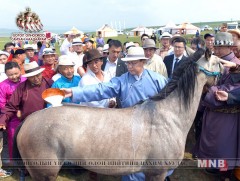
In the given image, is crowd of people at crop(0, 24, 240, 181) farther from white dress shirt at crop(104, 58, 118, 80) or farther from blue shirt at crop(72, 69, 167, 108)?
white dress shirt at crop(104, 58, 118, 80)

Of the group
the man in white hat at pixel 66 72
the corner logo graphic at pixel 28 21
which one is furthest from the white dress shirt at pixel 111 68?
the corner logo graphic at pixel 28 21

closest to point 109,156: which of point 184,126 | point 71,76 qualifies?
point 184,126

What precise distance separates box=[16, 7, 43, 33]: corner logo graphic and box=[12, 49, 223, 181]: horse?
971cm

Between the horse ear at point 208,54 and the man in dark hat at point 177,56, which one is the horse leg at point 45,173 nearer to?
the horse ear at point 208,54

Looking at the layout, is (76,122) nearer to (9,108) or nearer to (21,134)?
(21,134)

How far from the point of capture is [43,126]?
2891mm

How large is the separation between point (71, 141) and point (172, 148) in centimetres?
→ 127

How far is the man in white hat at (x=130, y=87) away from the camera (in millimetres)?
3373

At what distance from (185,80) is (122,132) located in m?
1.04

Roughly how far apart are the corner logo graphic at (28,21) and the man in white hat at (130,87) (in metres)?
9.54

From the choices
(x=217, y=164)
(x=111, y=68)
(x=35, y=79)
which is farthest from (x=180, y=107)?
(x=111, y=68)

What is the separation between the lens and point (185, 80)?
2.98 metres

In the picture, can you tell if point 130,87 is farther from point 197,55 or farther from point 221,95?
point 221,95

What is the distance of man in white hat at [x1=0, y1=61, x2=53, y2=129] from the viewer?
3.96 m
